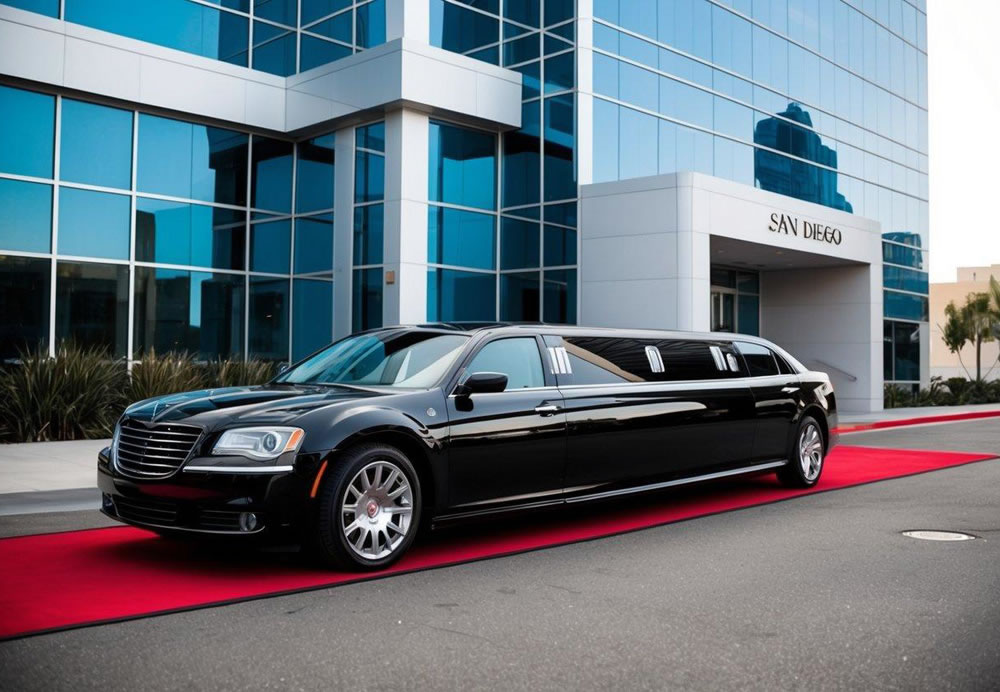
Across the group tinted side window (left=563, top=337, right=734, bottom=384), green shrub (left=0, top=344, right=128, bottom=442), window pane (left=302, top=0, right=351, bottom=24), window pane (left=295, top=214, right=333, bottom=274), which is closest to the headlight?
tinted side window (left=563, top=337, right=734, bottom=384)

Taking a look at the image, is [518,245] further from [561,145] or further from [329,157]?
[329,157]

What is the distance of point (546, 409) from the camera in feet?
24.7

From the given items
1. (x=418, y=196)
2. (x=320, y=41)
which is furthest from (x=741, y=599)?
(x=320, y=41)

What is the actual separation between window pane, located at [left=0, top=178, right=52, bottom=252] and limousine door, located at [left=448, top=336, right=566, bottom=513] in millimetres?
14126

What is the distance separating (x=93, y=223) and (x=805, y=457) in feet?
48.0

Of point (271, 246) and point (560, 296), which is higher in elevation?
point (271, 246)

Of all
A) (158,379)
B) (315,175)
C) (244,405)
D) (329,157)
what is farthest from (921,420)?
(244,405)

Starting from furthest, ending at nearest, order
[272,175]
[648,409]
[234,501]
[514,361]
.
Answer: [272,175] → [648,409] → [514,361] → [234,501]

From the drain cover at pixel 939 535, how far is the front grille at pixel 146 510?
5534 millimetres

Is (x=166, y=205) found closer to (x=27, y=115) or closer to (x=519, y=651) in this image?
(x=27, y=115)

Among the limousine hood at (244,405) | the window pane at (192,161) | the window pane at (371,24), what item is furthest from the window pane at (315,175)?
the limousine hood at (244,405)

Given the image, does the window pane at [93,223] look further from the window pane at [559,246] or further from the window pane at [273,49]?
the window pane at [559,246]

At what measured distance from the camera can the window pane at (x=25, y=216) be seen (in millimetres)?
18359

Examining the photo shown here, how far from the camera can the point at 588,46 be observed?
22.1m
